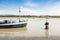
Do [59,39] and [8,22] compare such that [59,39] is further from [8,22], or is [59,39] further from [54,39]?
[8,22]

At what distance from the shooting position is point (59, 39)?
10977 mm

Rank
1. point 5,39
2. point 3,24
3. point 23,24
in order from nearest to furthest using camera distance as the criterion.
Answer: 1. point 5,39
2. point 3,24
3. point 23,24

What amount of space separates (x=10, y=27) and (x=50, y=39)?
8788 mm

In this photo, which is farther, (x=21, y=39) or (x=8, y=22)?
(x=8, y=22)

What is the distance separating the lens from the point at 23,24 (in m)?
20.4

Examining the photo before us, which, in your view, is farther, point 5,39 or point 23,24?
point 23,24

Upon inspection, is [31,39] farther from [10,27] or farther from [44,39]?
[10,27]

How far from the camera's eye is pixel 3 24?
19.0 meters

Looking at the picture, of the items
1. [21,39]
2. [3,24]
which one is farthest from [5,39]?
[3,24]

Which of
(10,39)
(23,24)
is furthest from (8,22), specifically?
(10,39)

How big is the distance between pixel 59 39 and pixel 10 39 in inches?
116

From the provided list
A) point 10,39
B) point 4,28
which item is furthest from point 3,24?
point 10,39

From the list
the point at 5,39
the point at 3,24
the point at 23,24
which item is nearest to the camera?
the point at 5,39

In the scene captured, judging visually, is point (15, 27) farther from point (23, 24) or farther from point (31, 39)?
point (31, 39)
